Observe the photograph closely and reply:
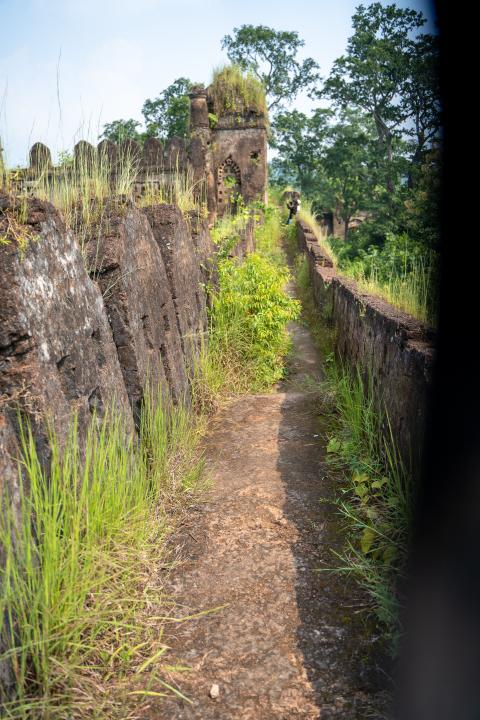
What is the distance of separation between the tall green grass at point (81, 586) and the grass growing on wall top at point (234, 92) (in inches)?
614

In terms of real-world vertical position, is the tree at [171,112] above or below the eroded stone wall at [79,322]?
above

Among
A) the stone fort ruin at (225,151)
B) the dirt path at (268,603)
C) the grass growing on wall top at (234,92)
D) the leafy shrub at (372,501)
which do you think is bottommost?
the dirt path at (268,603)

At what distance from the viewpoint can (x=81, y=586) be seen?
6.59ft

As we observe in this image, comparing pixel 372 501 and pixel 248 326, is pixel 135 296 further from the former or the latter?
pixel 248 326

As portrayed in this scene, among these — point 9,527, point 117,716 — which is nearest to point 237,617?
point 117,716

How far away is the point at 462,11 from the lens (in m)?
1.95

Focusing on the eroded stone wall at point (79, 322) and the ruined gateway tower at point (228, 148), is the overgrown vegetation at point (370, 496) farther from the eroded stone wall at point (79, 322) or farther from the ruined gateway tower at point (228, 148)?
the ruined gateway tower at point (228, 148)

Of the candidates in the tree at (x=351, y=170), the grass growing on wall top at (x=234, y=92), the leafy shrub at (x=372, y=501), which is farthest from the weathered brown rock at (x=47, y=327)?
the tree at (x=351, y=170)

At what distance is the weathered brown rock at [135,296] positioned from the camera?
3.21m

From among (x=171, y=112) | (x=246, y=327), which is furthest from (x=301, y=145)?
(x=246, y=327)

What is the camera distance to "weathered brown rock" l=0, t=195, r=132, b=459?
2.09m

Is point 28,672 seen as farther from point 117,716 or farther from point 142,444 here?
point 142,444

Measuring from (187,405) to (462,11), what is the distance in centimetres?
314

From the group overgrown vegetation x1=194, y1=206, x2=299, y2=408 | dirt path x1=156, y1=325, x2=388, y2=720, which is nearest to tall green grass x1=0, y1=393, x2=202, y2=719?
dirt path x1=156, y1=325, x2=388, y2=720
